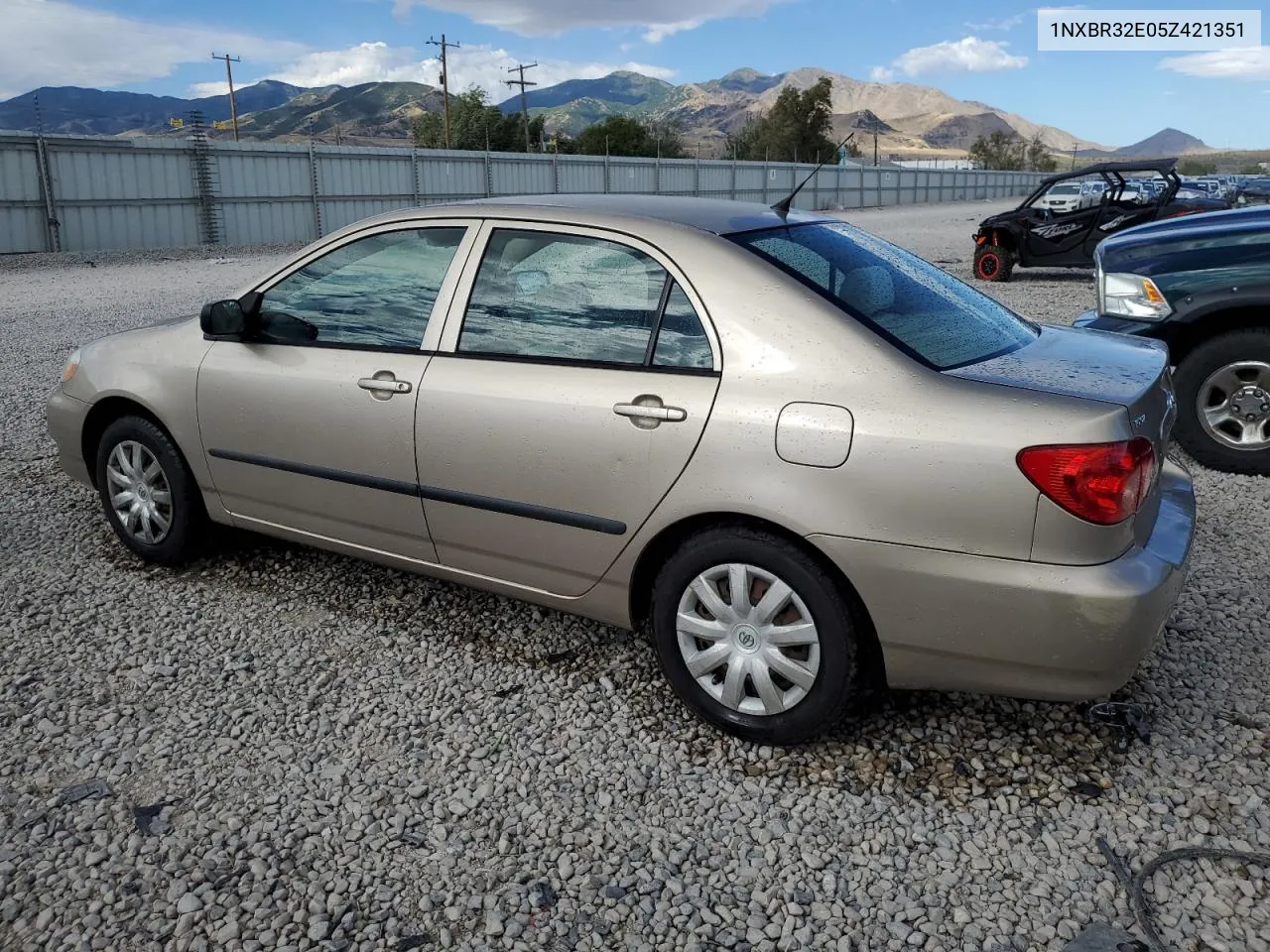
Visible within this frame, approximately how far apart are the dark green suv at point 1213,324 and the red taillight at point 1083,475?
3600mm

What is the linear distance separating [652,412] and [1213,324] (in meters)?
4.15

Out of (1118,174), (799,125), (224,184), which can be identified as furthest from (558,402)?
(799,125)

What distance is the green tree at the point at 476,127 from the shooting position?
6819 centimetres

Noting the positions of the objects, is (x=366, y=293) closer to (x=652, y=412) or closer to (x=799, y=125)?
(x=652, y=412)

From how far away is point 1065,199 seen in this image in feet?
61.0

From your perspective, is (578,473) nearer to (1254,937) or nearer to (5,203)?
(1254,937)

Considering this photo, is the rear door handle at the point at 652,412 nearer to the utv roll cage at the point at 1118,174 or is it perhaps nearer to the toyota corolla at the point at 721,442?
the toyota corolla at the point at 721,442

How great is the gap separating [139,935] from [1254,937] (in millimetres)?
2549

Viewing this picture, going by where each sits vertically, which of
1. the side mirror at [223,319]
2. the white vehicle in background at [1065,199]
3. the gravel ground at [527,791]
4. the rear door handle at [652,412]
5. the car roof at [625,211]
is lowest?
the gravel ground at [527,791]

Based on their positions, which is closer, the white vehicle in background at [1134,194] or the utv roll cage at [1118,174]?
the utv roll cage at [1118,174]

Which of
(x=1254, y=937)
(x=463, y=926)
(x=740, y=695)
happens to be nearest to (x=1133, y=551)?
(x=1254, y=937)

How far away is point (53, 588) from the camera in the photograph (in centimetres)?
435

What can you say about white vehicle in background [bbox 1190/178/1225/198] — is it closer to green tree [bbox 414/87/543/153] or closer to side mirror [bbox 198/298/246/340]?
side mirror [bbox 198/298/246/340]

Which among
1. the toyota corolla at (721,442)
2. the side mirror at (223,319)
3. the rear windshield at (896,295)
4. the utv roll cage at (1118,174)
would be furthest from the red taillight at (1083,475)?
the utv roll cage at (1118,174)
